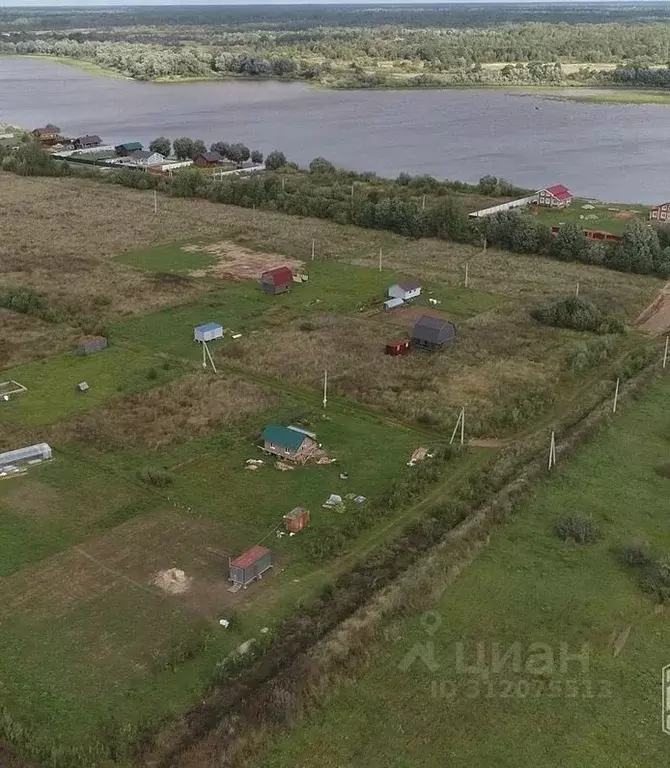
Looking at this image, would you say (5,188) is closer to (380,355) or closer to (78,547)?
(380,355)

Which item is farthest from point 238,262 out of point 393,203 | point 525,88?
point 525,88

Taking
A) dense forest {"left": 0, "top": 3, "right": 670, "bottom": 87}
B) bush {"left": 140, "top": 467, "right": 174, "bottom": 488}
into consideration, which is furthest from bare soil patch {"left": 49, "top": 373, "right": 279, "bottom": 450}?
dense forest {"left": 0, "top": 3, "right": 670, "bottom": 87}

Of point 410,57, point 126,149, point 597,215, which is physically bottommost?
point 597,215

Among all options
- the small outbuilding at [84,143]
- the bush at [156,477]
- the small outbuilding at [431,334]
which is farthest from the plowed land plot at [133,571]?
the small outbuilding at [84,143]

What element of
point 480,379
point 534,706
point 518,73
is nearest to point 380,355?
point 480,379

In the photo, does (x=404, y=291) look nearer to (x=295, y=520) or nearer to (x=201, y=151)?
(x=295, y=520)

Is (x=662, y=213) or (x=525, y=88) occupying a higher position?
(x=525, y=88)
